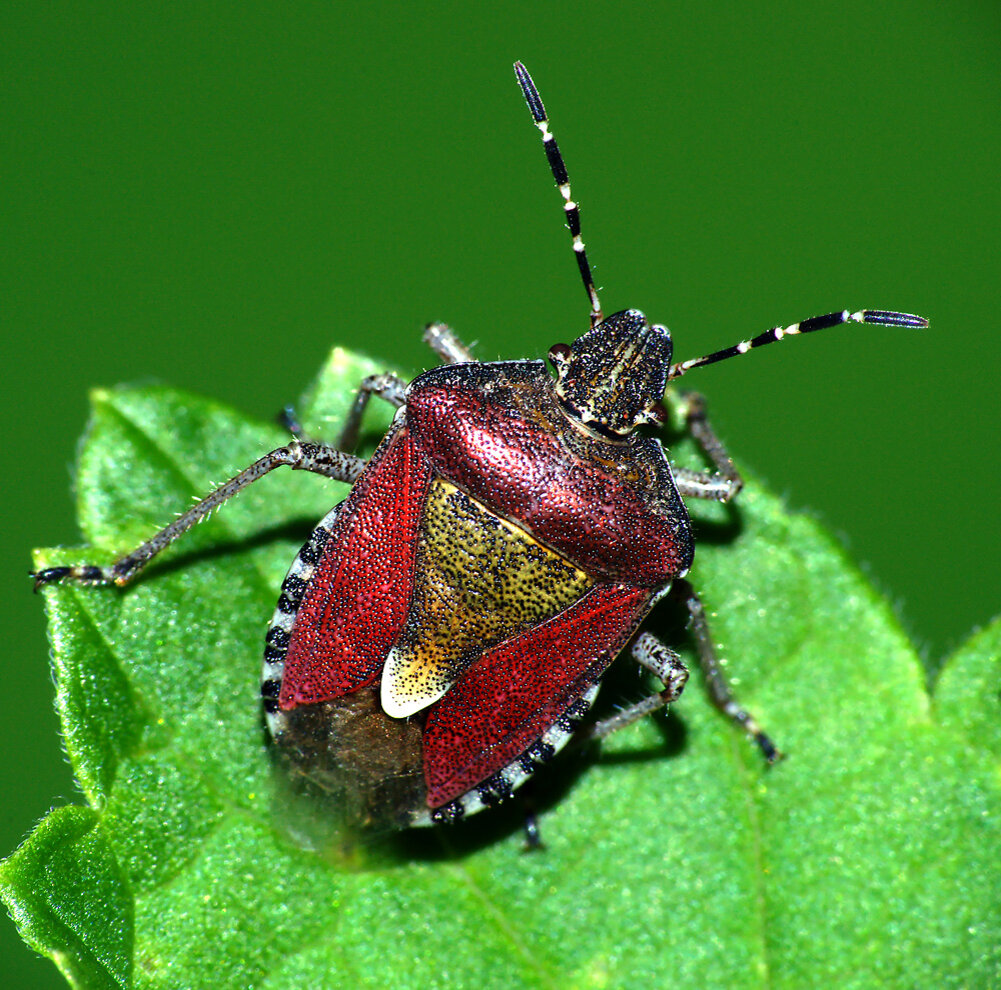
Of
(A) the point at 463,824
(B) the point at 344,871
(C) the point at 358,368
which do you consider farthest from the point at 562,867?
(C) the point at 358,368

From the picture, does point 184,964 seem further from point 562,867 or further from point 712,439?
point 712,439

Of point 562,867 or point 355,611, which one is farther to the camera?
point 562,867

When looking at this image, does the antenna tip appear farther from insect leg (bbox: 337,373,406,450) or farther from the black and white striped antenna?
insect leg (bbox: 337,373,406,450)

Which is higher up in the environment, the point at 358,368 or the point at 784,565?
the point at 358,368

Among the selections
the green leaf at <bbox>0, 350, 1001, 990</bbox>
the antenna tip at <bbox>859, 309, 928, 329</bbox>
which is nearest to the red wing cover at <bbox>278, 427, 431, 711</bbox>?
the green leaf at <bbox>0, 350, 1001, 990</bbox>

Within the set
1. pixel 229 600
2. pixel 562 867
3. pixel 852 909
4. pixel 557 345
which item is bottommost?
pixel 852 909

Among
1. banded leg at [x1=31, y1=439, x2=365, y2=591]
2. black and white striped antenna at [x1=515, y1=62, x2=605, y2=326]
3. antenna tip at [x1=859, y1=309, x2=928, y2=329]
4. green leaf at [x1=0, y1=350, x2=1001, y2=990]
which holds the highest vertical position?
black and white striped antenna at [x1=515, y1=62, x2=605, y2=326]

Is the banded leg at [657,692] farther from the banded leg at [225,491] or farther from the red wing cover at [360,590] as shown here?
the banded leg at [225,491]
